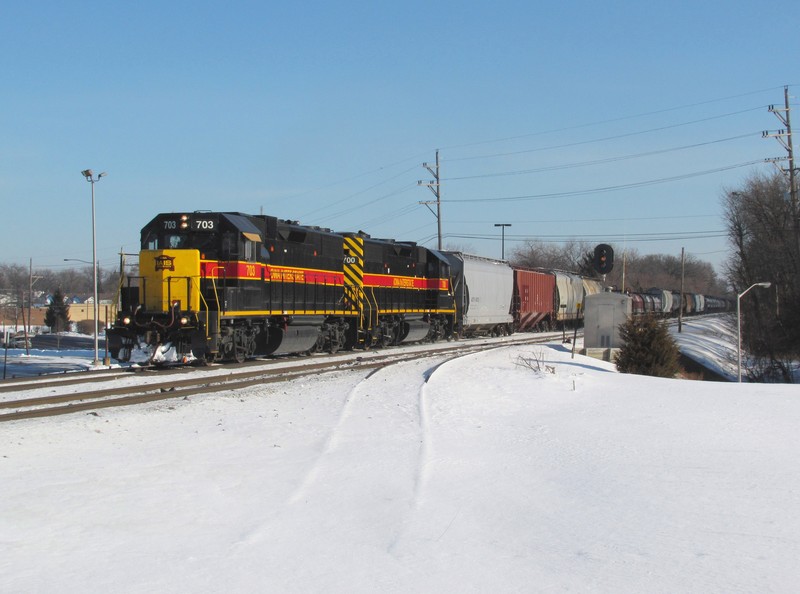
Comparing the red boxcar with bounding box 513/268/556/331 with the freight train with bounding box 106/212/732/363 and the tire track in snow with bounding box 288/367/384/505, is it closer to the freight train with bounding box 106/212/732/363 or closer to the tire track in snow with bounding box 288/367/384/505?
the freight train with bounding box 106/212/732/363

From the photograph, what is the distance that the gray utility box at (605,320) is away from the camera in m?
27.5

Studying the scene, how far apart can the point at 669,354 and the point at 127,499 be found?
1939cm

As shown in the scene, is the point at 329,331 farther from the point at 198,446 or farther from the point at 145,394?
the point at 198,446

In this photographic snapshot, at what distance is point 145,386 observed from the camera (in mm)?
13812

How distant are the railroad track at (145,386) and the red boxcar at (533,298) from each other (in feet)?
70.0

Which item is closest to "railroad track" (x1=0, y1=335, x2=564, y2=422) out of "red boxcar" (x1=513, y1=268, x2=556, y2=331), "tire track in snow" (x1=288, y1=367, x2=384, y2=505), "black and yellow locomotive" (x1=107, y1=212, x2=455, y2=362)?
"black and yellow locomotive" (x1=107, y1=212, x2=455, y2=362)

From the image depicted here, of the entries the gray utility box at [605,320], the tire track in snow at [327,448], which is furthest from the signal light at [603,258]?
the tire track in snow at [327,448]

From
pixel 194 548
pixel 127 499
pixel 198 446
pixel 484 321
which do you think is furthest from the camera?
pixel 484 321

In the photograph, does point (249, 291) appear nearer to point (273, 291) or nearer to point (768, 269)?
point (273, 291)

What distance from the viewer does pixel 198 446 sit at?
9.10 metres

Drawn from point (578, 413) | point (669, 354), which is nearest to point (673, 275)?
point (669, 354)

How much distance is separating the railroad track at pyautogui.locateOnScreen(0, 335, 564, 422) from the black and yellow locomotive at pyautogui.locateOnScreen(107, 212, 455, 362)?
98 cm

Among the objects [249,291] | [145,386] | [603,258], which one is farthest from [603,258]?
[145,386]

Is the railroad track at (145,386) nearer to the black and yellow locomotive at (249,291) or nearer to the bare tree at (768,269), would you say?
the black and yellow locomotive at (249,291)
